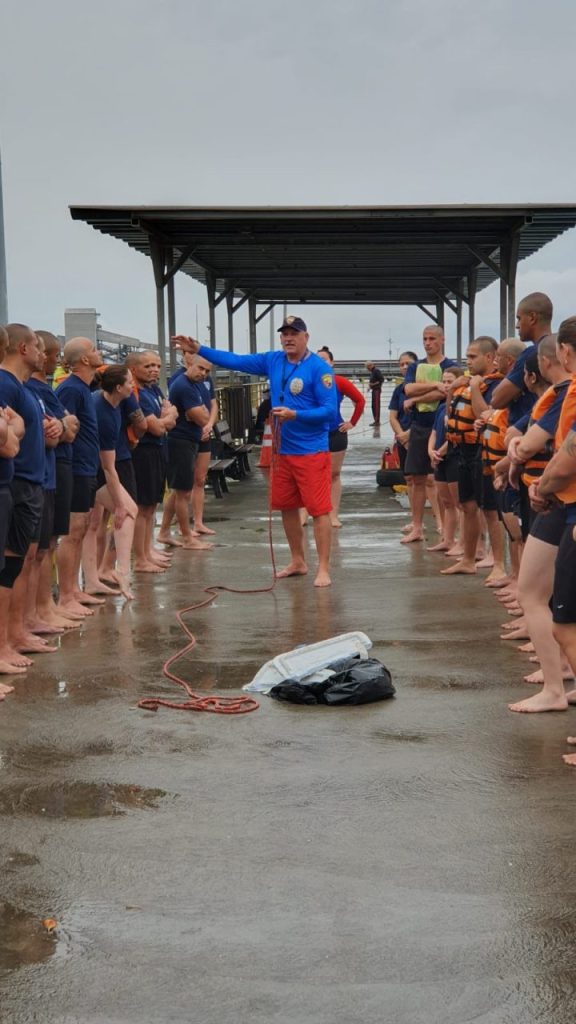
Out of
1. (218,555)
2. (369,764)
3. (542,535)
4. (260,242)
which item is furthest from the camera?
(260,242)

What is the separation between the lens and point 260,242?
19.0m

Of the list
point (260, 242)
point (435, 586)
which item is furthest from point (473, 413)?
point (260, 242)

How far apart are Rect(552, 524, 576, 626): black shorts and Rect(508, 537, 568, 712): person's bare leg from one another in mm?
375

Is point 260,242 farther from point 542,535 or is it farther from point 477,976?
point 477,976

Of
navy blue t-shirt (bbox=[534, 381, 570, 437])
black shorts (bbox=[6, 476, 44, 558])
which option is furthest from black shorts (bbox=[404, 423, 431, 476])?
navy blue t-shirt (bbox=[534, 381, 570, 437])

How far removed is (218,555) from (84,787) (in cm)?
692

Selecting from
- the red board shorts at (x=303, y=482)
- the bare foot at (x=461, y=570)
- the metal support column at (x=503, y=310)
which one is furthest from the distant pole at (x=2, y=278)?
the metal support column at (x=503, y=310)

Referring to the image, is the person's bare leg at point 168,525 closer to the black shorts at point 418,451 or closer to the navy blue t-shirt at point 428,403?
the black shorts at point 418,451

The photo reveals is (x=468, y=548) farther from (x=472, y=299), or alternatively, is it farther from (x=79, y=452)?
(x=472, y=299)

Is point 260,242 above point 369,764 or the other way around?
above

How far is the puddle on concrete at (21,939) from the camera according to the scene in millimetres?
3439

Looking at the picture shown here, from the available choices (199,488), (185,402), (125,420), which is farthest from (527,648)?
(199,488)

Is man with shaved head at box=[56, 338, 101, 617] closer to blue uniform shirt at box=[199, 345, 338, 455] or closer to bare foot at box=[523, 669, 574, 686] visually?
blue uniform shirt at box=[199, 345, 338, 455]

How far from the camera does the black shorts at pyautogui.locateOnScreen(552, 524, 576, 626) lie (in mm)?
5254
